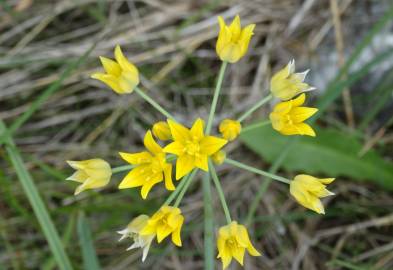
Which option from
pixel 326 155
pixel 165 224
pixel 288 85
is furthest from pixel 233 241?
pixel 326 155

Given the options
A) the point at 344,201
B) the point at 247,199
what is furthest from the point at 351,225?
the point at 247,199

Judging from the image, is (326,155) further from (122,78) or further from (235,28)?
(122,78)

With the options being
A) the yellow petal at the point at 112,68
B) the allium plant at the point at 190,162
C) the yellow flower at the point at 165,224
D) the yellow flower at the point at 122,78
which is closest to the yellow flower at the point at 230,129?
the allium plant at the point at 190,162

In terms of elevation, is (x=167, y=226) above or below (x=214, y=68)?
below

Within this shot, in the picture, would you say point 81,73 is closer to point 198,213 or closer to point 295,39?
point 198,213

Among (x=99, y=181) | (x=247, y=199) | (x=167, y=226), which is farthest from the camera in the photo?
(x=247, y=199)

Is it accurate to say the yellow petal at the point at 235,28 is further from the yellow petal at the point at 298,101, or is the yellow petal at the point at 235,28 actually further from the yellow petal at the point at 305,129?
the yellow petal at the point at 305,129

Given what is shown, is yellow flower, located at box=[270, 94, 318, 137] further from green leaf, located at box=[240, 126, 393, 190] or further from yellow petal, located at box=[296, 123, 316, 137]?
green leaf, located at box=[240, 126, 393, 190]
